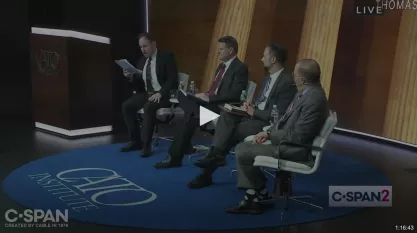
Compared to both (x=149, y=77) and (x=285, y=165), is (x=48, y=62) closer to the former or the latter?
(x=149, y=77)

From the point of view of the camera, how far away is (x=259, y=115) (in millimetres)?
4762

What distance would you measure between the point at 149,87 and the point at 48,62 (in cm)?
164

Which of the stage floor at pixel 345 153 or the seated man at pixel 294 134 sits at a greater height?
the seated man at pixel 294 134

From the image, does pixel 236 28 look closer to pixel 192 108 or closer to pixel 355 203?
pixel 192 108

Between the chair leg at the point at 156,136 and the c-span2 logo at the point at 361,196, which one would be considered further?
the chair leg at the point at 156,136

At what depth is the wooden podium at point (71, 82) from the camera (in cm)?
703

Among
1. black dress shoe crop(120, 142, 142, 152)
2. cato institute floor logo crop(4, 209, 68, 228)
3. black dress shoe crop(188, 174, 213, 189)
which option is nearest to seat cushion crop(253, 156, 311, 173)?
black dress shoe crop(188, 174, 213, 189)

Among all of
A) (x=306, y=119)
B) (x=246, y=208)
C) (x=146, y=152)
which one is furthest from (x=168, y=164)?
(x=306, y=119)

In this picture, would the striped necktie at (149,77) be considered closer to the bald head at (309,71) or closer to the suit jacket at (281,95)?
the suit jacket at (281,95)
